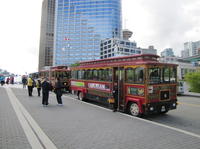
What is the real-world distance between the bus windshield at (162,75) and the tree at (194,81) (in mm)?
14093

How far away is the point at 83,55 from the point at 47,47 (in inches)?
2095

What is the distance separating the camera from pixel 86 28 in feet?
344

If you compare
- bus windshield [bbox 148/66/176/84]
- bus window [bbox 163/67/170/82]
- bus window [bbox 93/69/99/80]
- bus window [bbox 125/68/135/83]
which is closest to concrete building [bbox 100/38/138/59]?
bus window [bbox 93/69/99/80]

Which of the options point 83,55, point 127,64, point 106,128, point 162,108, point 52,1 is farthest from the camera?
point 52,1

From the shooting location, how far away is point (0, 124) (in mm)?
5648

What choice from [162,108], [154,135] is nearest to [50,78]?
[162,108]

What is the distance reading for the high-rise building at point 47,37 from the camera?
142 meters

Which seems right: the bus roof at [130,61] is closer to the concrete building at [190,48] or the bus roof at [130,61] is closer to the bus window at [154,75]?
the bus window at [154,75]

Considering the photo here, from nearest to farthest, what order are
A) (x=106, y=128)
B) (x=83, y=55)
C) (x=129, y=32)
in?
(x=106, y=128) < (x=83, y=55) < (x=129, y=32)

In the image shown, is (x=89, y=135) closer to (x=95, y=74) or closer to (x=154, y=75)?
(x=154, y=75)

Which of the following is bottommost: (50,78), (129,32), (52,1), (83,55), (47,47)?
(50,78)

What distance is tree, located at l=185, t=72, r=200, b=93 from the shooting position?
62.7 feet

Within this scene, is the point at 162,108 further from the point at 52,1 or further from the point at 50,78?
the point at 52,1

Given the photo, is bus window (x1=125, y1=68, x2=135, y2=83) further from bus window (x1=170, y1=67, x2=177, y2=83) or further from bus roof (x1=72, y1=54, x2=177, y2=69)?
bus window (x1=170, y1=67, x2=177, y2=83)
